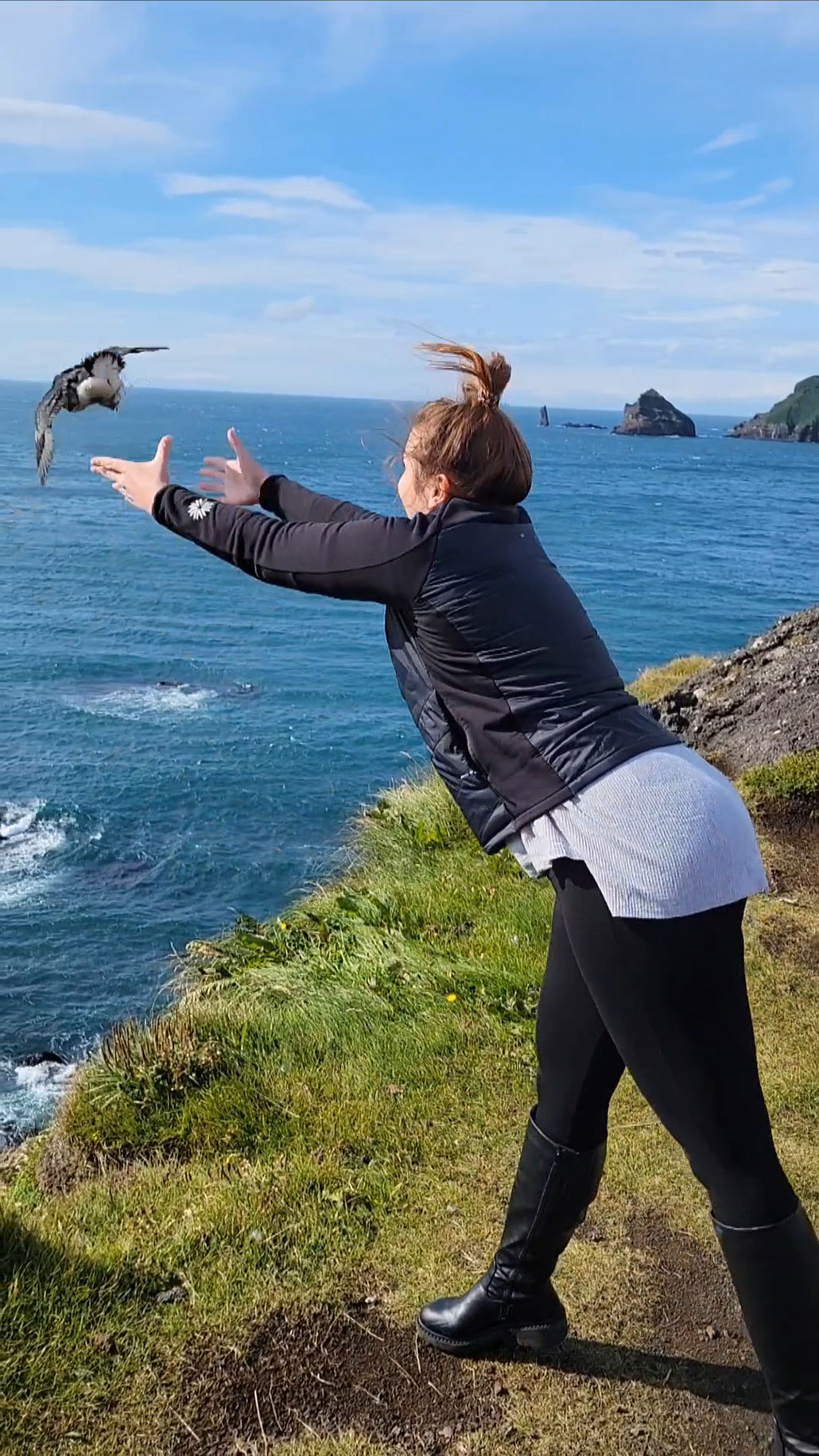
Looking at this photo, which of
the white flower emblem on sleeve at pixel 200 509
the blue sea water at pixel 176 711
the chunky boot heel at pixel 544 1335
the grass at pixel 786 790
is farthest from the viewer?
the blue sea water at pixel 176 711

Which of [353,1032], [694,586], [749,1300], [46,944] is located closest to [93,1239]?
[353,1032]

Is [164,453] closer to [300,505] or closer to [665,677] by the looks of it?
[300,505]

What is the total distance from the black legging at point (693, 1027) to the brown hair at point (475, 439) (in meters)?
0.99

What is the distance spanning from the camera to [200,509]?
319 cm

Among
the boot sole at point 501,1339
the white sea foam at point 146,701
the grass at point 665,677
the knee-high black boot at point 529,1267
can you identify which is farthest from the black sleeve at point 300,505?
the white sea foam at point 146,701

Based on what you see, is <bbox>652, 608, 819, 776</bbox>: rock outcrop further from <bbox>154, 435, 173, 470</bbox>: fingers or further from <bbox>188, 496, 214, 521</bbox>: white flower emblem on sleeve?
<bbox>188, 496, 214, 521</bbox>: white flower emblem on sleeve

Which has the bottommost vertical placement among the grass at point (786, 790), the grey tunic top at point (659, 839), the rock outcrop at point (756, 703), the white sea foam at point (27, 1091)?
the white sea foam at point (27, 1091)

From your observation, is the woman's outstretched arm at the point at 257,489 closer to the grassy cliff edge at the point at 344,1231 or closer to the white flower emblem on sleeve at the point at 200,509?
the white flower emblem on sleeve at the point at 200,509

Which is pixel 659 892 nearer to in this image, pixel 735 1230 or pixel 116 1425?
pixel 735 1230

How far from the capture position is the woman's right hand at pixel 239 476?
354 cm

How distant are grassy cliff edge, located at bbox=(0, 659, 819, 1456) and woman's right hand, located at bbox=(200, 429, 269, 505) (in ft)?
8.68

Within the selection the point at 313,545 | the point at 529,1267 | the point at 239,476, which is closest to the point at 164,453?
the point at 239,476

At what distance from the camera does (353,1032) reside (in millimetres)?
5707

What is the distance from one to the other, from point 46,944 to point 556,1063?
17.9 m
